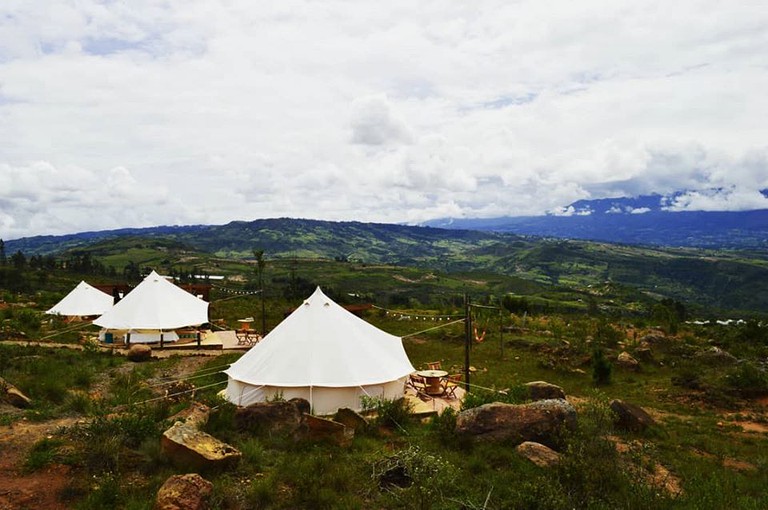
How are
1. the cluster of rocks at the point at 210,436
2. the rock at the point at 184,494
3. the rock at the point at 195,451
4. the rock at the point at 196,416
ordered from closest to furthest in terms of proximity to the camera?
the rock at the point at 184,494 → the cluster of rocks at the point at 210,436 → the rock at the point at 195,451 → the rock at the point at 196,416

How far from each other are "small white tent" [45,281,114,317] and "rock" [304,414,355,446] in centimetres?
2925

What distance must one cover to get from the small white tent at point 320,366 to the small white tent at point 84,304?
23.7 m

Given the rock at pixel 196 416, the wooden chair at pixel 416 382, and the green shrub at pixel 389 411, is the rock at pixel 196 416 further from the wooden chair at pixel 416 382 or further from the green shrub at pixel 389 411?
the wooden chair at pixel 416 382

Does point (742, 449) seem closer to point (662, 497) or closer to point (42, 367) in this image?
point (662, 497)

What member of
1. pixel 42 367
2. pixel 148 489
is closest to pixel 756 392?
pixel 148 489

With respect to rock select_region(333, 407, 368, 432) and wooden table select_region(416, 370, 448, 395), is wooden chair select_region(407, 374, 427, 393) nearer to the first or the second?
wooden table select_region(416, 370, 448, 395)

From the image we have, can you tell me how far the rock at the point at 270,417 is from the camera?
1130 cm

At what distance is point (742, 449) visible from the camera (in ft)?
41.5

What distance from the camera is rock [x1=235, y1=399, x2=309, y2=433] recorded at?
37.1 feet

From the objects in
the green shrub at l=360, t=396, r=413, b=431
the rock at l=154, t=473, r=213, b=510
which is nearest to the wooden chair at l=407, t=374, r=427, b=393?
the green shrub at l=360, t=396, r=413, b=431

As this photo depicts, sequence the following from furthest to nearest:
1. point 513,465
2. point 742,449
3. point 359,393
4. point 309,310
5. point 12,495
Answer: point 309,310 < point 359,393 < point 742,449 < point 513,465 < point 12,495

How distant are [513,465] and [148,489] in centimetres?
673

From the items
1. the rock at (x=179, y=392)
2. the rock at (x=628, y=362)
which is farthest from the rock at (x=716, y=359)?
the rock at (x=179, y=392)

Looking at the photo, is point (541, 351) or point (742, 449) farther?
point (541, 351)
